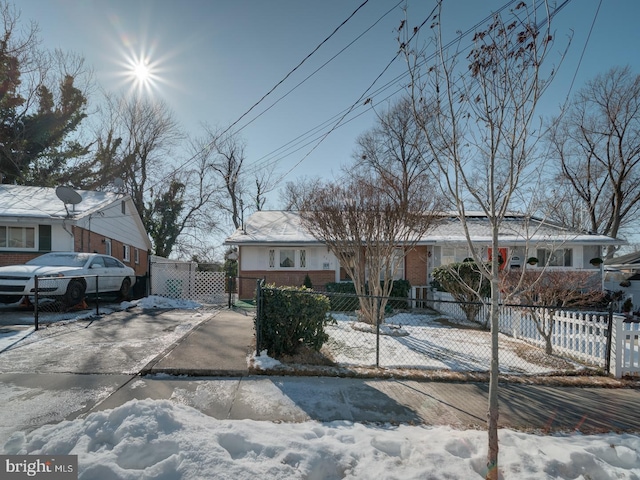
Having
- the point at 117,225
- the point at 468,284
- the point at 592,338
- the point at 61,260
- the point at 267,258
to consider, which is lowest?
Answer: the point at 592,338

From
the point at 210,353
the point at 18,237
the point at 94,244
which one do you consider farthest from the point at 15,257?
the point at 210,353

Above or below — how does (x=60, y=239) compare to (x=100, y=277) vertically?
above

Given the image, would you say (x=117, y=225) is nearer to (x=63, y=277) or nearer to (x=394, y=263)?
(x=63, y=277)

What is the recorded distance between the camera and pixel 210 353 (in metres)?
5.57

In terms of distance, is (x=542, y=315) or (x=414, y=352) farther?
(x=542, y=315)

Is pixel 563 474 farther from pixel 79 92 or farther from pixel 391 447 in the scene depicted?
pixel 79 92

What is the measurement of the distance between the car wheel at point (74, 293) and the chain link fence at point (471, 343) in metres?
7.00

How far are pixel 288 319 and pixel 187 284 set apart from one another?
442 inches

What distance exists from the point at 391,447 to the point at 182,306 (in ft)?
34.3

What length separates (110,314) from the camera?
927 cm

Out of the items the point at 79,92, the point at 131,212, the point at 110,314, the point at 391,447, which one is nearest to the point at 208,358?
the point at 391,447

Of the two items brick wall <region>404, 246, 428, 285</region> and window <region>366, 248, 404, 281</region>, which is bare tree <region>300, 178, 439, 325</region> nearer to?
window <region>366, 248, 404, 281</region>

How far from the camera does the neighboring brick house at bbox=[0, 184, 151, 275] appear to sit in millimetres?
12398

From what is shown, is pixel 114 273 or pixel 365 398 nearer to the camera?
pixel 365 398
